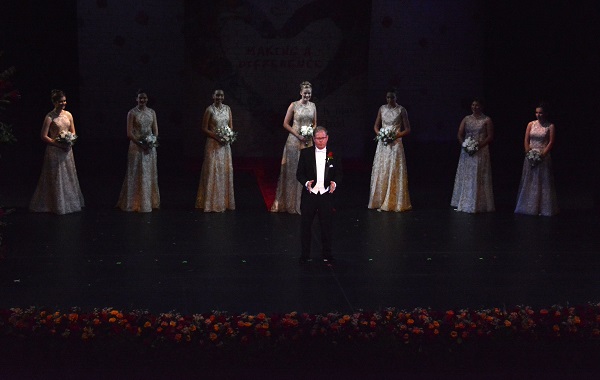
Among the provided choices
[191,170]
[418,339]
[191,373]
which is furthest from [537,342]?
[191,170]

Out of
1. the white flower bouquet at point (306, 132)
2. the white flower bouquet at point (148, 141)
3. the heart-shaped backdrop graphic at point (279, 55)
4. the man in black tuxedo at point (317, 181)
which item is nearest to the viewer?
the man in black tuxedo at point (317, 181)

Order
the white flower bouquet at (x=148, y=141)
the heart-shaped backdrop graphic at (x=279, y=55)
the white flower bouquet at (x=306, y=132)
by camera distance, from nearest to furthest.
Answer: the white flower bouquet at (x=306, y=132)
the white flower bouquet at (x=148, y=141)
the heart-shaped backdrop graphic at (x=279, y=55)

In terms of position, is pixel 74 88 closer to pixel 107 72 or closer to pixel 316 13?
pixel 107 72

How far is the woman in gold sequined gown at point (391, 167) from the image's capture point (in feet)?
39.6

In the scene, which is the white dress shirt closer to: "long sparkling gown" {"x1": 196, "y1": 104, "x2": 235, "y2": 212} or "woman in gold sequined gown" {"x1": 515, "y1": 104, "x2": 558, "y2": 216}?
"long sparkling gown" {"x1": 196, "y1": 104, "x2": 235, "y2": 212}

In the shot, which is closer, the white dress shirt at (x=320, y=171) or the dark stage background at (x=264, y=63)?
the white dress shirt at (x=320, y=171)

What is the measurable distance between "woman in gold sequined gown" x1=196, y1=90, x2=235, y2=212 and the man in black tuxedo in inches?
128

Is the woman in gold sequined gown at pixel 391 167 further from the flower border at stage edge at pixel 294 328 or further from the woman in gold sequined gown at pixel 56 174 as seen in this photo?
the flower border at stage edge at pixel 294 328

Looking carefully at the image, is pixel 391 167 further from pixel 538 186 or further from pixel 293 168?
pixel 538 186

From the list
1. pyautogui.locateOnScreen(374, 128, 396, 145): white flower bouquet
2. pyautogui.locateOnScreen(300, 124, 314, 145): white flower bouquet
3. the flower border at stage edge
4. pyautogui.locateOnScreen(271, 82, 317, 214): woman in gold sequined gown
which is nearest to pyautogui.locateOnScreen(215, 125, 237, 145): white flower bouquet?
pyautogui.locateOnScreen(271, 82, 317, 214): woman in gold sequined gown

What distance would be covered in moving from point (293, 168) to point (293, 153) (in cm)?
20

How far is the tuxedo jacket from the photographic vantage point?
28.6ft

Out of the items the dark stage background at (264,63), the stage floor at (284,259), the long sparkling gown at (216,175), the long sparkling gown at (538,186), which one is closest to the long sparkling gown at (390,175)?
the stage floor at (284,259)

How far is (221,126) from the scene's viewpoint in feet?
38.8
